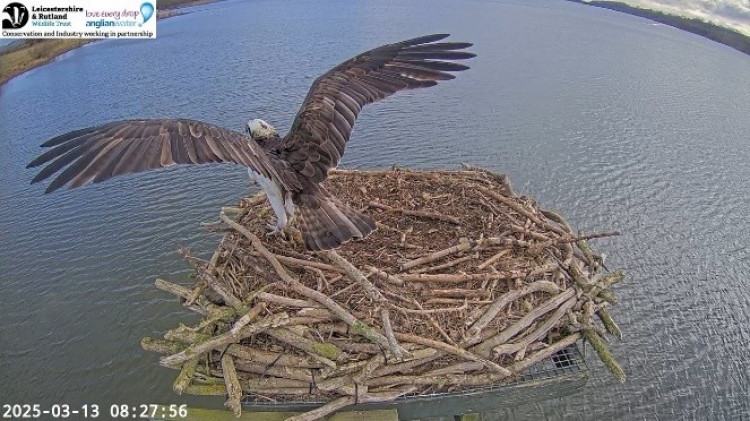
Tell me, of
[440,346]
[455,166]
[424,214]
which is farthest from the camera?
[455,166]

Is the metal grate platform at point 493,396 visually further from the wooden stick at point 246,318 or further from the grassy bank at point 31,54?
the grassy bank at point 31,54

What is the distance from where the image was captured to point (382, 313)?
4750 millimetres

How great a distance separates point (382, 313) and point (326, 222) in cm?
103

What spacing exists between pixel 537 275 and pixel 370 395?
2.10m

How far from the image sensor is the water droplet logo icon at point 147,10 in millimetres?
19562

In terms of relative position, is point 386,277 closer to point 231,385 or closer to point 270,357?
point 270,357

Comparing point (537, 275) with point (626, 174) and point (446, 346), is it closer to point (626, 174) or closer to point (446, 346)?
point (446, 346)

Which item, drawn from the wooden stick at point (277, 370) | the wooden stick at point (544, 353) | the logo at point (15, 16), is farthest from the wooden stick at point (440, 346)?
the logo at point (15, 16)

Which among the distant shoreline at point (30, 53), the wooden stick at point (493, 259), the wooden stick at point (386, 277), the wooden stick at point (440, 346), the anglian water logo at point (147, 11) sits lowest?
the distant shoreline at point (30, 53)

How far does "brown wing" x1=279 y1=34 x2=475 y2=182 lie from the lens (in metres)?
5.48

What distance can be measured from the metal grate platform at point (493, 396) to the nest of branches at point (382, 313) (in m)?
0.10

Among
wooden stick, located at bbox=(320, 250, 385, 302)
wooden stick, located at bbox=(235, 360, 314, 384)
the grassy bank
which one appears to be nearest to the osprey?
wooden stick, located at bbox=(320, 250, 385, 302)

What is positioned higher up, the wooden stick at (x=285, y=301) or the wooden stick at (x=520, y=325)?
the wooden stick at (x=520, y=325)

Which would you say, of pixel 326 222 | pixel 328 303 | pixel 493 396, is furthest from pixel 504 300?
pixel 326 222
